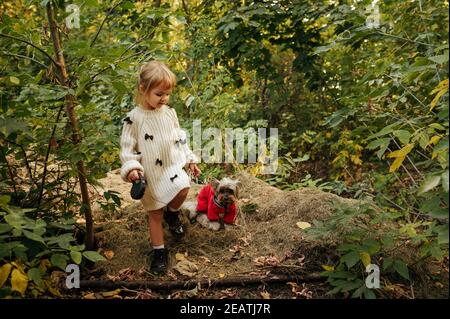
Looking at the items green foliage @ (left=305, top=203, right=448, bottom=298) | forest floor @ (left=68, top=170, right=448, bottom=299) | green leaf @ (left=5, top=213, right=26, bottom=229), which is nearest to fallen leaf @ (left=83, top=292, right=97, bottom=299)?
forest floor @ (left=68, top=170, right=448, bottom=299)

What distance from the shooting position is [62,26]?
3.25m

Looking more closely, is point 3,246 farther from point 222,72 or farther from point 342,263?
point 222,72

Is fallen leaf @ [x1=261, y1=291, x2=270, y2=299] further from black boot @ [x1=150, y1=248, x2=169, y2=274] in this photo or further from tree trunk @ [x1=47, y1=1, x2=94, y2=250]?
tree trunk @ [x1=47, y1=1, x2=94, y2=250]

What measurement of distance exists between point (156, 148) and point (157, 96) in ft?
1.18

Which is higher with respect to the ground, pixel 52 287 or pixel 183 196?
pixel 183 196

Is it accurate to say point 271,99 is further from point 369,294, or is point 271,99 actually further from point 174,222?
point 369,294

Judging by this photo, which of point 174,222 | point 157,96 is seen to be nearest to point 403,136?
point 157,96

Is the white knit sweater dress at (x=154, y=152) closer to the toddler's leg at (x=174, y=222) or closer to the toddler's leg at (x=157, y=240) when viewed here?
the toddler's leg at (x=157, y=240)

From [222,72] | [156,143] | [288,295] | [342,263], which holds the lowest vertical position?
[288,295]

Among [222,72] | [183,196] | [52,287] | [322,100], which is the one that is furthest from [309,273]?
[322,100]

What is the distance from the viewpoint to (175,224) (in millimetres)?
3275

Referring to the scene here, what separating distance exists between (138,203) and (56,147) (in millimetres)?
1079

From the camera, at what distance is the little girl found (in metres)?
2.80

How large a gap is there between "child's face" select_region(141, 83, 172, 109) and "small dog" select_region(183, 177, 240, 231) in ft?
2.68
